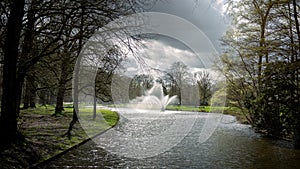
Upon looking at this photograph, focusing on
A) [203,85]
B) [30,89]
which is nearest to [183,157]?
[30,89]

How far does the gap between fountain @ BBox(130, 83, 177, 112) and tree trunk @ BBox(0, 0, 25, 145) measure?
3144cm

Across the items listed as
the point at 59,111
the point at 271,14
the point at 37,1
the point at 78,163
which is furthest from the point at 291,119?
the point at 59,111

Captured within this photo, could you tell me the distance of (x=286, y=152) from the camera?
400 inches

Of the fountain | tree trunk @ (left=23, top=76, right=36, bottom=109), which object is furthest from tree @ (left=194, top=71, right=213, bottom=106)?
tree trunk @ (left=23, top=76, right=36, bottom=109)

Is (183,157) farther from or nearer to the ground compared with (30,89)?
nearer to the ground

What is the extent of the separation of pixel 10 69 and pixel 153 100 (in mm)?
35101

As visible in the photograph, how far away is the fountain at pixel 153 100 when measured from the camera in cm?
4034

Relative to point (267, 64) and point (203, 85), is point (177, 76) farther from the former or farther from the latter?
point (267, 64)

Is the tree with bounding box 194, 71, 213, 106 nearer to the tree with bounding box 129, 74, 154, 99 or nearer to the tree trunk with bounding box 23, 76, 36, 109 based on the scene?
the tree with bounding box 129, 74, 154, 99

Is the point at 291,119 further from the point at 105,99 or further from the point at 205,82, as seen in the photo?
the point at 205,82

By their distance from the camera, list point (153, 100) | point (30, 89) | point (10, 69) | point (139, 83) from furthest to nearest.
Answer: point (153, 100), point (139, 83), point (30, 89), point (10, 69)

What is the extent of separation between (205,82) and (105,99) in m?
20.3

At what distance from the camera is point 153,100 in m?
42.8

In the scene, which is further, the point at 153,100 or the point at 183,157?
the point at 153,100
